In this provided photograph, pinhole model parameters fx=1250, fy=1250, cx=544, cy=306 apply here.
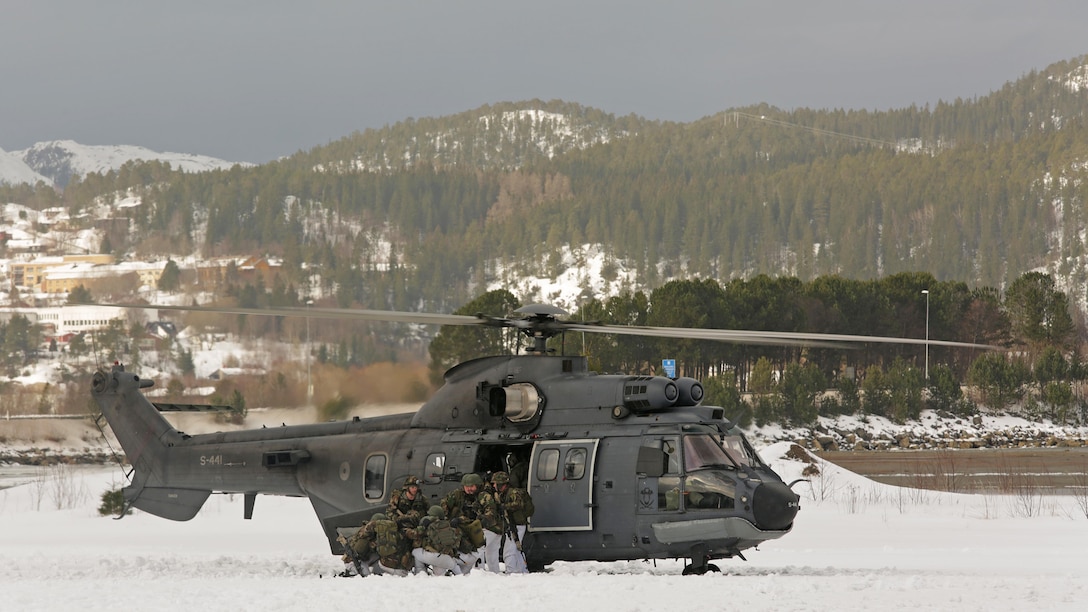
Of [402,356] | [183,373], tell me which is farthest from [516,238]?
[402,356]

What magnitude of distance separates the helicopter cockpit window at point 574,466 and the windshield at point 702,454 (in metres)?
1.50

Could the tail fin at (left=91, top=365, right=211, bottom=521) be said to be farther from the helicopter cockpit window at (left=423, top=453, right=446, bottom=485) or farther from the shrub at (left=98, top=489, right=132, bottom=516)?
the shrub at (left=98, top=489, right=132, bottom=516)

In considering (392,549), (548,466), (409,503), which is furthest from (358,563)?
(548,466)

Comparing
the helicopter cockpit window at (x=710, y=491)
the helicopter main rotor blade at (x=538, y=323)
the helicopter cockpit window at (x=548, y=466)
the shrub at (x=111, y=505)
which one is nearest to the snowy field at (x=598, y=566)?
the shrub at (x=111, y=505)

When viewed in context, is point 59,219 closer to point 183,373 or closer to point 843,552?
point 183,373

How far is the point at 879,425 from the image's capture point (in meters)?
86.9

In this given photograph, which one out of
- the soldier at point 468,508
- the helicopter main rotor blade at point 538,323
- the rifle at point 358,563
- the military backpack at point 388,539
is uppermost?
the helicopter main rotor blade at point 538,323

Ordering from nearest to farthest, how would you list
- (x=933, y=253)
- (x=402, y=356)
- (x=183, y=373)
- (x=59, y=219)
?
1. (x=402, y=356)
2. (x=183, y=373)
3. (x=59, y=219)
4. (x=933, y=253)

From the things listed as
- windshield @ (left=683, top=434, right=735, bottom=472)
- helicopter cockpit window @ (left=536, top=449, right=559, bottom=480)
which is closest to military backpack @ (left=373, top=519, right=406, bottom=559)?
helicopter cockpit window @ (left=536, top=449, right=559, bottom=480)

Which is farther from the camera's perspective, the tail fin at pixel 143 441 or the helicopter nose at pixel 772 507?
the tail fin at pixel 143 441

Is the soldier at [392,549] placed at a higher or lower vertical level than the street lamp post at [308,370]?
lower

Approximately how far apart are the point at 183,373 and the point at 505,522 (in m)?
49.3

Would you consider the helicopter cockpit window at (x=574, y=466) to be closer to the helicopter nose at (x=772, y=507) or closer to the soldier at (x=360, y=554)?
the helicopter nose at (x=772, y=507)

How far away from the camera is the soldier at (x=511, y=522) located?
17266mm
